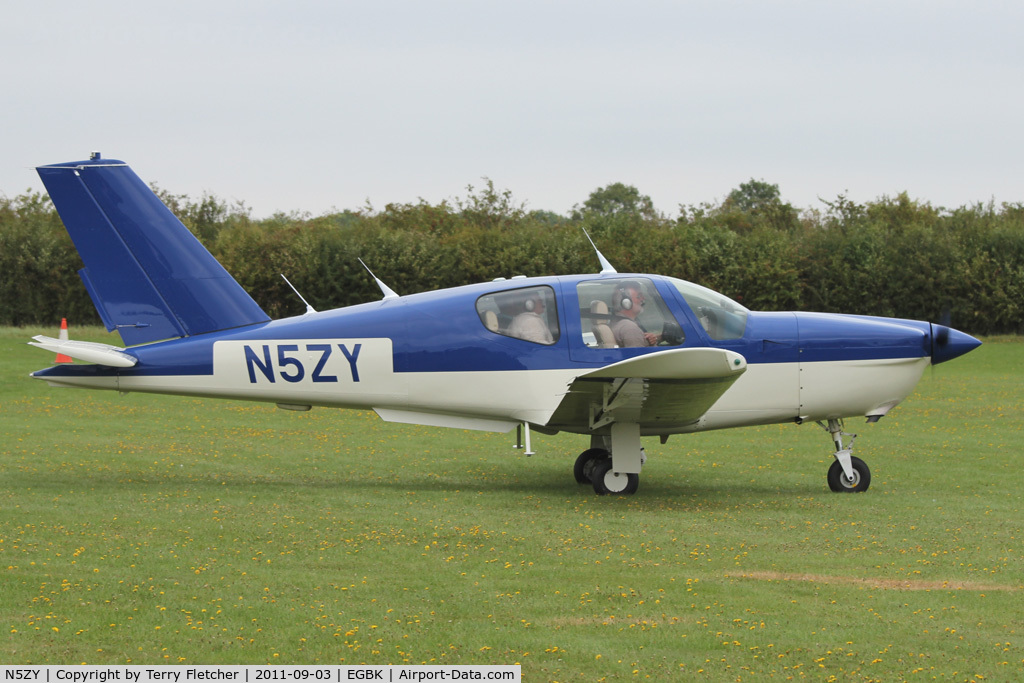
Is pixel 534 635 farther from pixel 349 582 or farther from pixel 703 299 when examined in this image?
pixel 703 299

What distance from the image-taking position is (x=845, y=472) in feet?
35.2

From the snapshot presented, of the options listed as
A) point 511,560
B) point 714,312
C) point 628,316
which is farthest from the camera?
point 714,312

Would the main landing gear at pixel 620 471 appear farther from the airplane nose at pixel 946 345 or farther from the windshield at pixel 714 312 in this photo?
the airplane nose at pixel 946 345

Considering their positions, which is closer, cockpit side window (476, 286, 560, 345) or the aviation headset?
the aviation headset

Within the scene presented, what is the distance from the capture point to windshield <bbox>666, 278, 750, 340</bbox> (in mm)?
10102

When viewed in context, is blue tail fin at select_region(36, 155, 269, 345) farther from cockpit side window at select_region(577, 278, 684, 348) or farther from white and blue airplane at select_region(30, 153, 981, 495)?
cockpit side window at select_region(577, 278, 684, 348)

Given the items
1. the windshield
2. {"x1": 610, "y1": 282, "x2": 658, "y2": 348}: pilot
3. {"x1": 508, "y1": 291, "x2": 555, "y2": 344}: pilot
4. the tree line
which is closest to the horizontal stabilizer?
{"x1": 508, "y1": 291, "x2": 555, "y2": 344}: pilot

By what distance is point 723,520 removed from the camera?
9266mm

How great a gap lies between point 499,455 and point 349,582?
6.85 meters

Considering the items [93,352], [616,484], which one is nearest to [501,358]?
[616,484]

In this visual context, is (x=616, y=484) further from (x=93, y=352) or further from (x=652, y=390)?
(x=93, y=352)

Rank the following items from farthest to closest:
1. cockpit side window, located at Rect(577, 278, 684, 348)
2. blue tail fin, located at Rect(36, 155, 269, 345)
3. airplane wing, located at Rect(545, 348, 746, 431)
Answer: blue tail fin, located at Rect(36, 155, 269, 345)
cockpit side window, located at Rect(577, 278, 684, 348)
airplane wing, located at Rect(545, 348, 746, 431)

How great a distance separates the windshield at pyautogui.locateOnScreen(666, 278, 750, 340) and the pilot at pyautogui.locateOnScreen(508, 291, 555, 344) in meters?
1.26

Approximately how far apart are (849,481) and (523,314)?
3765 millimetres
